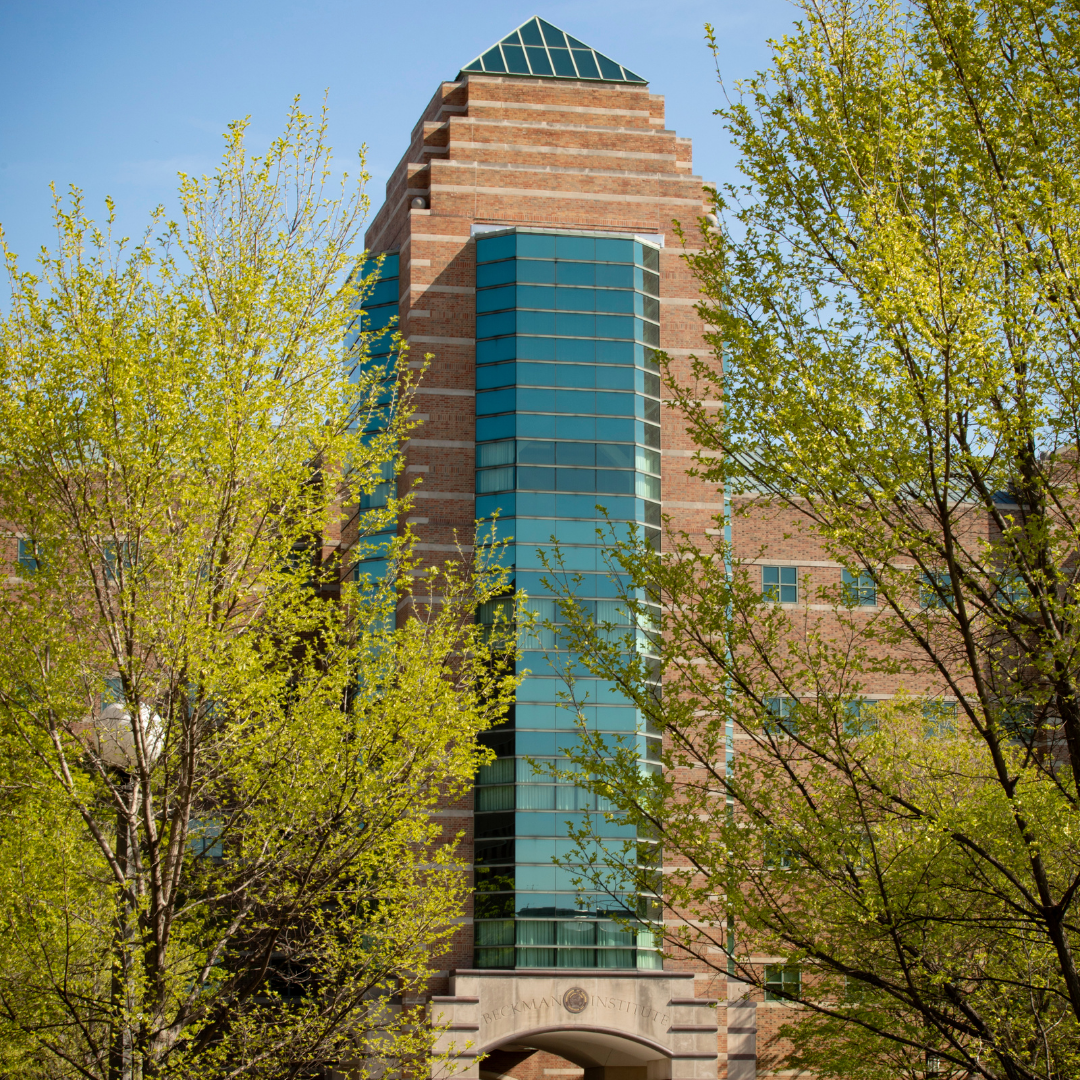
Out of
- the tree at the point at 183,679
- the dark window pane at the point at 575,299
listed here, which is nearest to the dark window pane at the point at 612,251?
the dark window pane at the point at 575,299

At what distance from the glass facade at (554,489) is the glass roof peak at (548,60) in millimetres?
6319

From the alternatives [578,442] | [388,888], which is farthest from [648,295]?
[388,888]

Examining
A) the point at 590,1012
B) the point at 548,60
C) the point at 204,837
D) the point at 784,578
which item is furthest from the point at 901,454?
the point at 548,60

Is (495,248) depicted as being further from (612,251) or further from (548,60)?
(548,60)

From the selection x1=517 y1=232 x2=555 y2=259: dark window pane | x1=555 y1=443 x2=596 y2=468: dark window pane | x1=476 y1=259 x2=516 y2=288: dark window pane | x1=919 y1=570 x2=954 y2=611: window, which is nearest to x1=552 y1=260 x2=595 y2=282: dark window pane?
x1=517 y1=232 x2=555 y2=259: dark window pane

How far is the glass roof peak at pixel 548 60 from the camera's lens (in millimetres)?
37375

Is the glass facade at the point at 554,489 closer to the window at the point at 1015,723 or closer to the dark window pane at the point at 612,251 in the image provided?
the dark window pane at the point at 612,251

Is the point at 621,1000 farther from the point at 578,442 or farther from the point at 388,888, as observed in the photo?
the point at 388,888

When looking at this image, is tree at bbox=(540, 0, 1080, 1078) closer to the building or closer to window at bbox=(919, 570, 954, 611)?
window at bbox=(919, 570, 954, 611)

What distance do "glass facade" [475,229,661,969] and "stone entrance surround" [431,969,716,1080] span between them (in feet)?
1.68

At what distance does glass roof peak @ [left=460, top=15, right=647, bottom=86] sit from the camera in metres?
37.4

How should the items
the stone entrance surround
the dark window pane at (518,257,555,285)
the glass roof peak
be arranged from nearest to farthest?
the stone entrance surround
the dark window pane at (518,257,555,285)
the glass roof peak

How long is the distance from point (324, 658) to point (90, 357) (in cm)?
382

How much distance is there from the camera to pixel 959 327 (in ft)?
30.6
